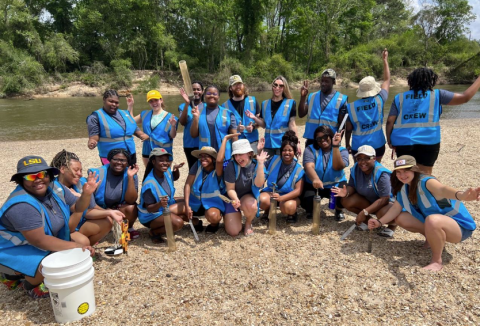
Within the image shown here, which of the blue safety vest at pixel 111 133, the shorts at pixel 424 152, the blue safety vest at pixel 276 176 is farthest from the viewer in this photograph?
the blue safety vest at pixel 111 133

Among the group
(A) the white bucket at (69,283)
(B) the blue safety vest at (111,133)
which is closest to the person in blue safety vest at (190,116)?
(B) the blue safety vest at (111,133)

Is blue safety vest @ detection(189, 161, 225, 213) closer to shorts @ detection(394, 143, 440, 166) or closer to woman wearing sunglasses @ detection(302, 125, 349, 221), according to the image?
woman wearing sunglasses @ detection(302, 125, 349, 221)

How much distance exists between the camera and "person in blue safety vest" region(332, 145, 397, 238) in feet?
14.2

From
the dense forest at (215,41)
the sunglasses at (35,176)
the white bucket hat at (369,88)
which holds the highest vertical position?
the dense forest at (215,41)

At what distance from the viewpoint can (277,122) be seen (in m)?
5.46

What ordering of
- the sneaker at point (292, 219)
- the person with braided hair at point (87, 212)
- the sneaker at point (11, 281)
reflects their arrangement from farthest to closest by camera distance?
the sneaker at point (292, 219) < the person with braided hair at point (87, 212) < the sneaker at point (11, 281)

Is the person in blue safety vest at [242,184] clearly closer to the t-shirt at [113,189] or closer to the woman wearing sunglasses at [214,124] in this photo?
the woman wearing sunglasses at [214,124]

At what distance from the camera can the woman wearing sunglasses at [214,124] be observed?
5203 millimetres

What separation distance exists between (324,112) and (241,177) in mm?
1857

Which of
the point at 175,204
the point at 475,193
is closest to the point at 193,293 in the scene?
the point at 175,204

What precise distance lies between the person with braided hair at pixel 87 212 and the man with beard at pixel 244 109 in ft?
8.40

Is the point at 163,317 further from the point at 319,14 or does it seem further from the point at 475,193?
the point at 319,14

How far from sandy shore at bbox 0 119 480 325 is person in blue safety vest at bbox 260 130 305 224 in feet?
1.25

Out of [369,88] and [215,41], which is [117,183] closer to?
[369,88]
